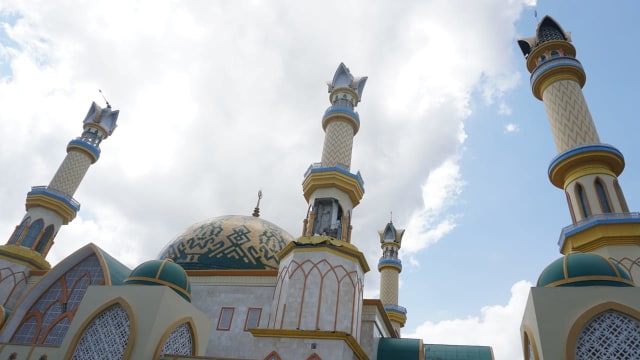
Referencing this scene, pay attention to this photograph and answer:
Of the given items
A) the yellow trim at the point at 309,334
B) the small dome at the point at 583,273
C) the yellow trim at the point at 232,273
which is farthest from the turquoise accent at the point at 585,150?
the yellow trim at the point at 232,273

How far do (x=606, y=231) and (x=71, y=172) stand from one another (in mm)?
17742

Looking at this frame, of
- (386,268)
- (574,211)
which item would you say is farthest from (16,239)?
(574,211)

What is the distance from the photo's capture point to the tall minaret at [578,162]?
9836 mm

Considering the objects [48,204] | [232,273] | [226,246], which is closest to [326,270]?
[232,273]

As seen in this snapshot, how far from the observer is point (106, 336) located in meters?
8.34

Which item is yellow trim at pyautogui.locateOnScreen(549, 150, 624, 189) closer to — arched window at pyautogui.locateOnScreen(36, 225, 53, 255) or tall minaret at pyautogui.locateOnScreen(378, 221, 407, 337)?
tall minaret at pyautogui.locateOnScreen(378, 221, 407, 337)

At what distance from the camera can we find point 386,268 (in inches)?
813

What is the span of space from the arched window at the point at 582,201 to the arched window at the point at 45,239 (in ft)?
55.6

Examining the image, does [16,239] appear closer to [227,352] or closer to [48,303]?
[48,303]

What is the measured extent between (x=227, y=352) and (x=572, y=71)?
12.9 meters

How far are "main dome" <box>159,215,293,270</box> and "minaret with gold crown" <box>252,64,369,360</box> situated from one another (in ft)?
10.2

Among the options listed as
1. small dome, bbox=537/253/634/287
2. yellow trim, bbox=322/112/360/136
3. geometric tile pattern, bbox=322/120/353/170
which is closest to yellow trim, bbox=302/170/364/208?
geometric tile pattern, bbox=322/120/353/170

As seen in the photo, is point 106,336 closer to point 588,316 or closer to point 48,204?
point 588,316

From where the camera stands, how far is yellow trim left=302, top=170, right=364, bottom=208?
12.1 m
